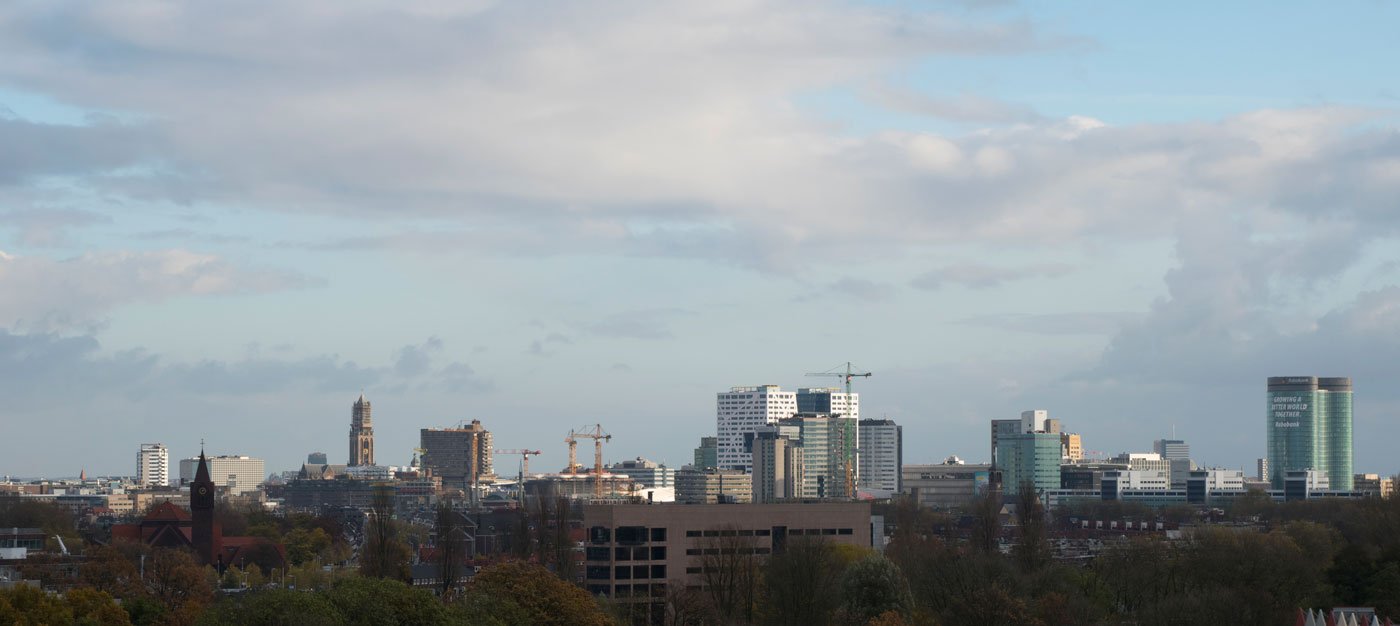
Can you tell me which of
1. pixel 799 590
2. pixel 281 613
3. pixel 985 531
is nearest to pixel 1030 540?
pixel 985 531

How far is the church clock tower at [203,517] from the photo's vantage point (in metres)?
168

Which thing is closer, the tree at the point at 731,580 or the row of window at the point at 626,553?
the tree at the point at 731,580

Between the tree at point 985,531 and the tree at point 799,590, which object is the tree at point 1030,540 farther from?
the tree at point 799,590

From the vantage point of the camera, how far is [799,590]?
301 ft

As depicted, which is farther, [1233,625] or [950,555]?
[950,555]

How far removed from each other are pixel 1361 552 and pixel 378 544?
64924 millimetres

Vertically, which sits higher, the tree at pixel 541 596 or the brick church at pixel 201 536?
the tree at pixel 541 596

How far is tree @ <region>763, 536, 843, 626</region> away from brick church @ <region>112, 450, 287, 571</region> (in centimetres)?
8756

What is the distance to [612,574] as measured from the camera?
11925 centimetres

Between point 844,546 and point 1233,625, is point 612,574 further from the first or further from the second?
point 1233,625

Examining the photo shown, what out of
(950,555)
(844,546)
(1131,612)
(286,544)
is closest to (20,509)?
(286,544)

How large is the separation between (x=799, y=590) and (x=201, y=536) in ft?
319

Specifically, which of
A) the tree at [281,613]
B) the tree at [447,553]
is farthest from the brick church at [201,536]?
the tree at [281,613]

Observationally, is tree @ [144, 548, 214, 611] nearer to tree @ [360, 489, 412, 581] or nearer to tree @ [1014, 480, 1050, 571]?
tree @ [360, 489, 412, 581]
